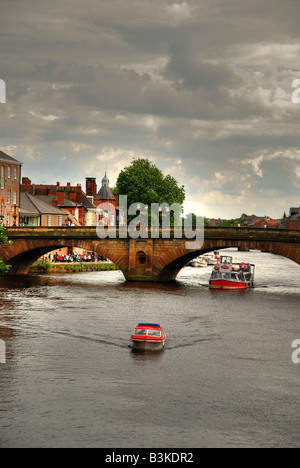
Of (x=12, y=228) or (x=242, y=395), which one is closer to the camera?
(x=242, y=395)

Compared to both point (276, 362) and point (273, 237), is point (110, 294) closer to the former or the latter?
point (273, 237)

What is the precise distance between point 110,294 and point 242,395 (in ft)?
150

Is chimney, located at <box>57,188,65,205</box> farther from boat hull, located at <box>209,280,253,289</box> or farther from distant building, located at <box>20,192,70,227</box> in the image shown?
boat hull, located at <box>209,280,253,289</box>

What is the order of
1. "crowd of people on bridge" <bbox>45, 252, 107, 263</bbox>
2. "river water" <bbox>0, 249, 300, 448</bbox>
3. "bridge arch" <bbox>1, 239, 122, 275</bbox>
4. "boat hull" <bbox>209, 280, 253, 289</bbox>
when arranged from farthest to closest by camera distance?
"crowd of people on bridge" <bbox>45, 252, 107, 263</bbox>
"bridge arch" <bbox>1, 239, 122, 275</bbox>
"boat hull" <bbox>209, 280, 253, 289</bbox>
"river water" <bbox>0, 249, 300, 448</bbox>

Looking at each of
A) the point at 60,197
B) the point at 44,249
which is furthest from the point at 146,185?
the point at 44,249

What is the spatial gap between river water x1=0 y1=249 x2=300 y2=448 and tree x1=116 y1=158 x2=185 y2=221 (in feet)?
225

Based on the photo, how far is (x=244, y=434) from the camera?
38875 mm

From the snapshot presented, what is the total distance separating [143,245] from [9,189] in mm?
37709

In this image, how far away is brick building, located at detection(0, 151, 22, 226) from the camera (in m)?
128

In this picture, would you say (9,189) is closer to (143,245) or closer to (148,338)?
(143,245)

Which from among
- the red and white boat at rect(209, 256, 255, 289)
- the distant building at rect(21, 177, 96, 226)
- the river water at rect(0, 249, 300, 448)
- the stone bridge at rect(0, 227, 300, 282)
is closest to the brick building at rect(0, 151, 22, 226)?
the stone bridge at rect(0, 227, 300, 282)

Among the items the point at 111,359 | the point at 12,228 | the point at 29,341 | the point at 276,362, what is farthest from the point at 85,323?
the point at 12,228

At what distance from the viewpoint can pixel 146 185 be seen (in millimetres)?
153750
